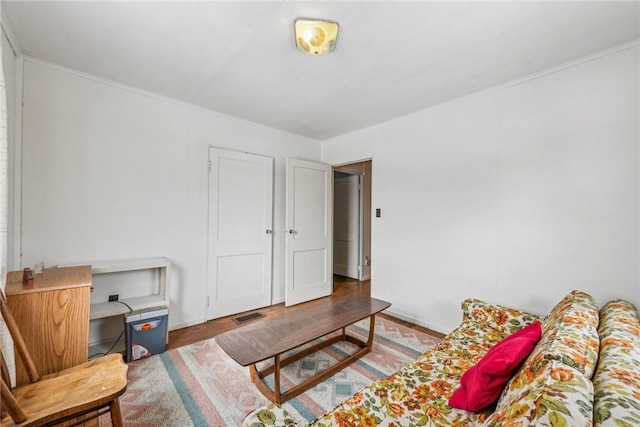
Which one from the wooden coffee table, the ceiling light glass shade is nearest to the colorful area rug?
the wooden coffee table

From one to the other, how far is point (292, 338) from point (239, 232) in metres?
1.81

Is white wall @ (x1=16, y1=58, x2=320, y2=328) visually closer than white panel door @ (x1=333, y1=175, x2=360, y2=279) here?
Yes

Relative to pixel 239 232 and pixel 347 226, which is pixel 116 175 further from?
pixel 347 226

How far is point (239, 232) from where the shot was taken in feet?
10.8

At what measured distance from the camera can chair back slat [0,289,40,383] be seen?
125 cm

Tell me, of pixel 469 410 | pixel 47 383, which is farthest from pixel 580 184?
pixel 47 383

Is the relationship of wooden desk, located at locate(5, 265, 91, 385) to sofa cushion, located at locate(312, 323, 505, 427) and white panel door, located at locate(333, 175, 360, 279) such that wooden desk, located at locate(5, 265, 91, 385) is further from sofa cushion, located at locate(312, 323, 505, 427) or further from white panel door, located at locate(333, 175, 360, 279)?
white panel door, located at locate(333, 175, 360, 279)

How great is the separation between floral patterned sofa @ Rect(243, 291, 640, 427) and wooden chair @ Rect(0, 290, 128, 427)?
82cm

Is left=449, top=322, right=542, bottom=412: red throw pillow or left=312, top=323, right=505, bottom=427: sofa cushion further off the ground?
left=449, top=322, right=542, bottom=412: red throw pillow

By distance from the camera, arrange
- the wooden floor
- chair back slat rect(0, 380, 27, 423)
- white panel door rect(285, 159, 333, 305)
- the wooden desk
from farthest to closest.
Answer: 1. white panel door rect(285, 159, 333, 305)
2. the wooden floor
3. the wooden desk
4. chair back slat rect(0, 380, 27, 423)

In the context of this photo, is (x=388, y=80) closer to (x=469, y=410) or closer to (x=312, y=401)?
(x=469, y=410)

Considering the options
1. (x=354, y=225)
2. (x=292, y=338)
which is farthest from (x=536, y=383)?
(x=354, y=225)

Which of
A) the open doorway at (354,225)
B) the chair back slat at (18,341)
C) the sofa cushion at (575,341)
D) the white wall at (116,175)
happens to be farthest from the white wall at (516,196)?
the chair back slat at (18,341)

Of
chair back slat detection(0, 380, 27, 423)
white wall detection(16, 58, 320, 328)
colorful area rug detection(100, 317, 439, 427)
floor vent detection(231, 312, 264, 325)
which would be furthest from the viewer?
floor vent detection(231, 312, 264, 325)
